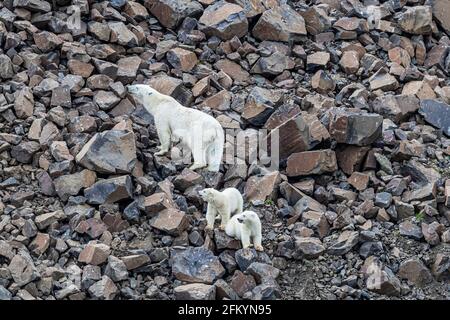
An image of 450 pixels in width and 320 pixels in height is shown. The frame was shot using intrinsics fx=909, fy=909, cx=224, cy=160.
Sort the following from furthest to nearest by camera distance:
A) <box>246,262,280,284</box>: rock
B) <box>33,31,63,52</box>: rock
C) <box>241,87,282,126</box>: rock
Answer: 1. <box>33,31,63,52</box>: rock
2. <box>241,87,282,126</box>: rock
3. <box>246,262,280,284</box>: rock

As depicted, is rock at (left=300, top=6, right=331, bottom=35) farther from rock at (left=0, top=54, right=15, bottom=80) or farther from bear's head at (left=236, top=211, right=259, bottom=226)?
bear's head at (left=236, top=211, right=259, bottom=226)

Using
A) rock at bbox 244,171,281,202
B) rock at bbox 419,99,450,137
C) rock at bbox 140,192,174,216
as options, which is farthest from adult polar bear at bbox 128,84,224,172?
rock at bbox 419,99,450,137

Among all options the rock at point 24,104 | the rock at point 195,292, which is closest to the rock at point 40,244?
A: the rock at point 195,292

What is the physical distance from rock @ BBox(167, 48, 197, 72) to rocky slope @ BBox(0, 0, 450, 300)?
3 cm

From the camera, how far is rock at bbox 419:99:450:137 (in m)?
15.0

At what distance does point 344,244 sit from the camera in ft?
39.6

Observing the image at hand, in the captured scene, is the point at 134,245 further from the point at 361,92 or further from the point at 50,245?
the point at 361,92

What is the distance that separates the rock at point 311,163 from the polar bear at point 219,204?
1524mm

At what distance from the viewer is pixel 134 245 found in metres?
12.0

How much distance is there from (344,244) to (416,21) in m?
6.64

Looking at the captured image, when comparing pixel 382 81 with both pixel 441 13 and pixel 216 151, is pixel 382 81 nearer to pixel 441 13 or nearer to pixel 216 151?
pixel 441 13

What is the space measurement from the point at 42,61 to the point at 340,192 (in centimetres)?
556

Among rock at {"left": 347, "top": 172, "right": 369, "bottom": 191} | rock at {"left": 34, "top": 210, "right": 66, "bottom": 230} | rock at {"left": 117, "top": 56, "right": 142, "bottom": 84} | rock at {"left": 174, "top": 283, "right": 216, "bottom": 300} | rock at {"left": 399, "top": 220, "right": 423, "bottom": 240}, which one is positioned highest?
rock at {"left": 174, "top": 283, "right": 216, "bottom": 300}

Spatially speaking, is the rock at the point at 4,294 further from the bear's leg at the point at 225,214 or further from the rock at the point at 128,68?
the rock at the point at 128,68
